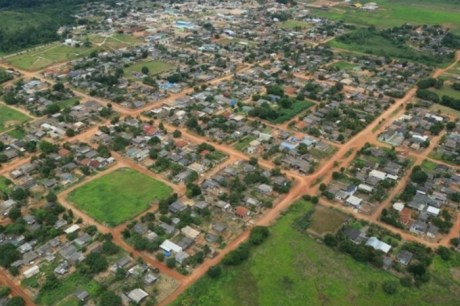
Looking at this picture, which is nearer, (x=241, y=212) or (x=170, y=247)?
(x=170, y=247)

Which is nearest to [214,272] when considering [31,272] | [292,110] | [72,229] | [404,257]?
[72,229]

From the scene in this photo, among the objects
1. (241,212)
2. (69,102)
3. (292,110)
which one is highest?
(292,110)

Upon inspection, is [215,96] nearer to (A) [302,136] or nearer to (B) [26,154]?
(A) [302,136]

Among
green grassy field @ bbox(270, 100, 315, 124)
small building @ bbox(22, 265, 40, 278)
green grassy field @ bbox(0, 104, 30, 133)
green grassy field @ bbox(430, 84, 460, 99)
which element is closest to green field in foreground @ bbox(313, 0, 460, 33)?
green grassy field @ bbox(430, 84, 460, 99)

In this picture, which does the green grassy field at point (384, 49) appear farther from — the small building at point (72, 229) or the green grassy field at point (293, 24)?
the small building at point (72, 229)

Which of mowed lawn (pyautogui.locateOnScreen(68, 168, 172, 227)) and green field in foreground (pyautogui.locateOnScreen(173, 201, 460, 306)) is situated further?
mowed lawn (pyautogui.locateOnScreen(68, 168, 172, 227))

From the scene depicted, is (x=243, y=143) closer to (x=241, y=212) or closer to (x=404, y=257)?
(x=241, y=212)

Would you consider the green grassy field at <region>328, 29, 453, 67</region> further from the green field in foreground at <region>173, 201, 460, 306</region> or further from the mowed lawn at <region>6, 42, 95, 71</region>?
the green field in foreground at <region>173, 201, 460, 306</region>

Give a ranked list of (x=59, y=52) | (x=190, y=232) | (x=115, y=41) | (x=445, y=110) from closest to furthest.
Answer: (x=190, y=232) < (x=445, y=110) < (x=59, y=52) < (x=115, y=41)
